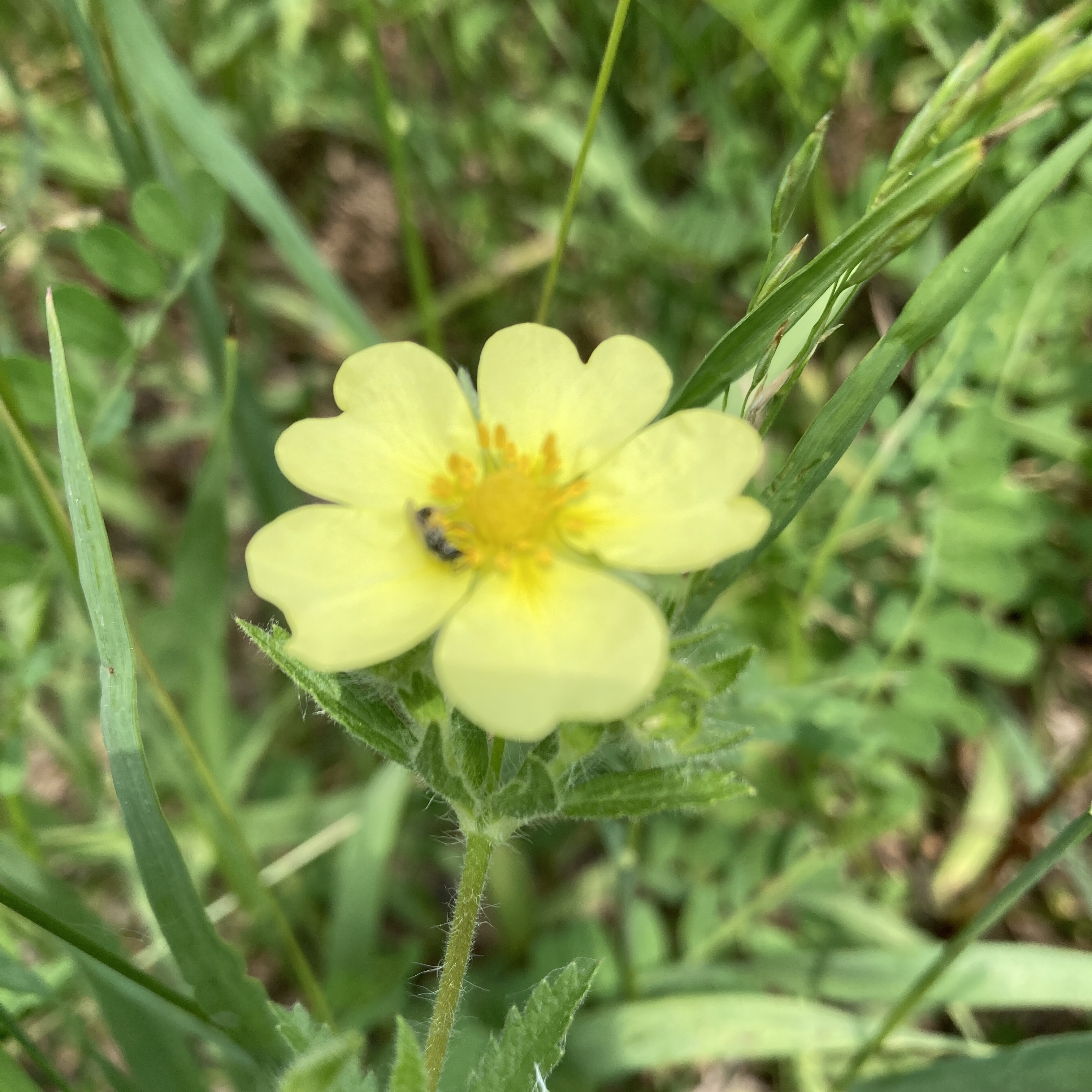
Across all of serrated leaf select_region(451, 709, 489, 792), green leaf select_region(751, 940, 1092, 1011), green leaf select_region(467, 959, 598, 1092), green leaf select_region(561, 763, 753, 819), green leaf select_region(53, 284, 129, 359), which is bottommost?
green leaf select_region(751, 940, 1092, 1011)

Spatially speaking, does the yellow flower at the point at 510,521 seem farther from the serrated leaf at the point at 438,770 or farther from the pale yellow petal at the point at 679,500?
the serrated leaf at the point at 438,770

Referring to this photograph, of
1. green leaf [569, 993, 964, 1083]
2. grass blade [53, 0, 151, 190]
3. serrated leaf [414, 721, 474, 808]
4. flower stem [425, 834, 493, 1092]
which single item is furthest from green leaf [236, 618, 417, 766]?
grass blade [53, 0, 151, 190]

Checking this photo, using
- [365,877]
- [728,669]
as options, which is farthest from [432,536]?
[365,877]

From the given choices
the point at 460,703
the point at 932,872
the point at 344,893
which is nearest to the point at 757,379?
the point at 460,703

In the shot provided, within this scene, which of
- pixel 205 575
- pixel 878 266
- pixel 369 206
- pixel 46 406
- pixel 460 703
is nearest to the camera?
pixel 460 703

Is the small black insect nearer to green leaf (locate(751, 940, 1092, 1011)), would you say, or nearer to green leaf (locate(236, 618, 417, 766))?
green leaf (locate(236, 618, 417, 766))

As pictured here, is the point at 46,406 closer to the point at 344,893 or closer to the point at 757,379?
the point at 344,893

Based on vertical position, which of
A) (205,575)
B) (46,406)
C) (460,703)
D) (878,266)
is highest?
(46,406)

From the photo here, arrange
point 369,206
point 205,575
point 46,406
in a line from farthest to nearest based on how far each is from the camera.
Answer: point 369,206 → point 205,575 → point 46,406
